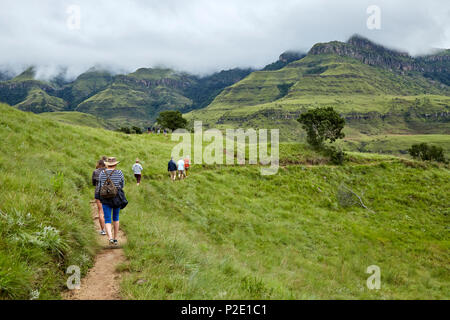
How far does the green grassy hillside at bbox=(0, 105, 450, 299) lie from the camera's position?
5816 millimetres

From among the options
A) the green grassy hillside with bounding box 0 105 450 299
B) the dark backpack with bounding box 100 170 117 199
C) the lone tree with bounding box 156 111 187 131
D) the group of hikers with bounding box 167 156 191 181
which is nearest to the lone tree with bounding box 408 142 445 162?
the green grassy hillside with bounding box 0 105 450 299

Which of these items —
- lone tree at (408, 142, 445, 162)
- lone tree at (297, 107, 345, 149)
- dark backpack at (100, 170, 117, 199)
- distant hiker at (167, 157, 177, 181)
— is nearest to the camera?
dark backpack at (100, 170, 117, 199)

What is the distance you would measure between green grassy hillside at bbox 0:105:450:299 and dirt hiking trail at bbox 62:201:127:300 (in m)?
0.31

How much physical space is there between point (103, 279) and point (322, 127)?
41.8 meters

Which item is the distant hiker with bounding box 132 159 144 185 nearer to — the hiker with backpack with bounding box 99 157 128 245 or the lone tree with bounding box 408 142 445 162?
the hiker with backpack with bounding box 99 157 128 245

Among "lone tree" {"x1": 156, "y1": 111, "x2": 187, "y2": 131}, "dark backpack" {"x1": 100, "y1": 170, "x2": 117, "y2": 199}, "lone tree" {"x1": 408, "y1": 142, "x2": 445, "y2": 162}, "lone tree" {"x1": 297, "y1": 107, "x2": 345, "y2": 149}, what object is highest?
"lone tree" {"x1": 156, "y1": 111, "x2": 187, "y2": 131}

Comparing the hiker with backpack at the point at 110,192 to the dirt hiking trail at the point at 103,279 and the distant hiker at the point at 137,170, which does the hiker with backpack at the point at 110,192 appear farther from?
the distant hiker at the point at 137,170

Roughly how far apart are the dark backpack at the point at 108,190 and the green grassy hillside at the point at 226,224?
1.14m

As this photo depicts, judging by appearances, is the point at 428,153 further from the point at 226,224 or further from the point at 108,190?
the point at 108,190

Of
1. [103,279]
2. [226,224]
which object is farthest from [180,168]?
[103,279]

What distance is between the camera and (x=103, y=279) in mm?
6102
